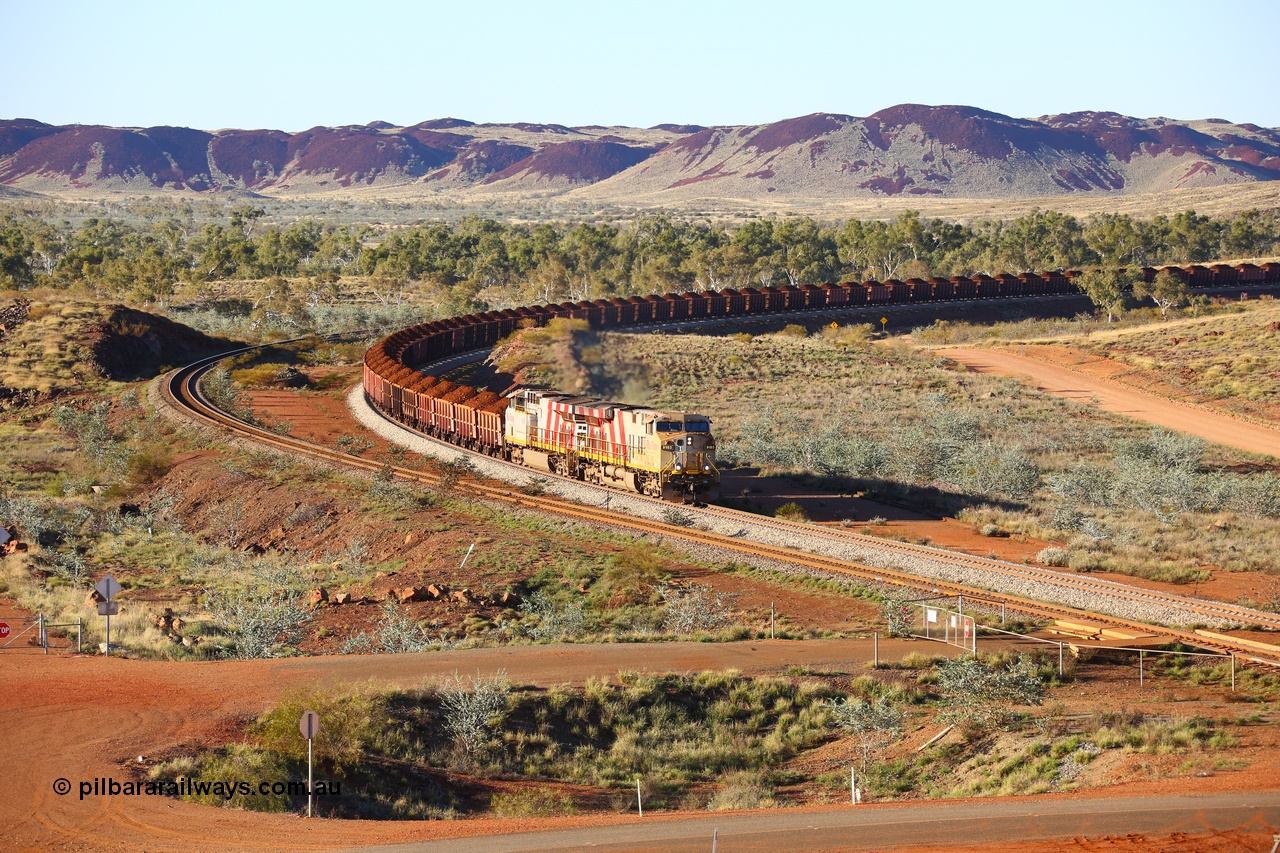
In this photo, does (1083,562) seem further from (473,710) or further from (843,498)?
(473,710)

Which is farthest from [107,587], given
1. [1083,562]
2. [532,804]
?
[1083,562]

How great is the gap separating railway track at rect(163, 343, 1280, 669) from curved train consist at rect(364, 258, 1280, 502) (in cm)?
137

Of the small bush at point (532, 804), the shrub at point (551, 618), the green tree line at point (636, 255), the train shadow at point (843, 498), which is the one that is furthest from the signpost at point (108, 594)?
the green tree line at point (636, 255)

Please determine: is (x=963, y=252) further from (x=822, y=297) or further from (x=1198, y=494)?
(x=1198, y=494)

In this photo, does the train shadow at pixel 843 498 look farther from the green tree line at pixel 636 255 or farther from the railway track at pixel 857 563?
the green tree line at pixel 636 255

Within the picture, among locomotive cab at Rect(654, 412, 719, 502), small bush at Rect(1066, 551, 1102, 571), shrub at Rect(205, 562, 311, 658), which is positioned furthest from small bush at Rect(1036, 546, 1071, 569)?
shrub at Rect(205, 562, 311, 658)

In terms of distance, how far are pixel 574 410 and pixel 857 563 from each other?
558 inches

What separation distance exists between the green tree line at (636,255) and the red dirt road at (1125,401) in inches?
1835

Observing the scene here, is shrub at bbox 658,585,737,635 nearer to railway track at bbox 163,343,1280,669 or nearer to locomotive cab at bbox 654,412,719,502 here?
railway track at bbox 163,343,1280,669

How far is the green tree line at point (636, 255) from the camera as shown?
126m

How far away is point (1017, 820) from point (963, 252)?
131895 mm

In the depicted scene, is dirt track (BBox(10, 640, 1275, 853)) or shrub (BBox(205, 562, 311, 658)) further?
shrub (BBox(205, 562, 311, 658))

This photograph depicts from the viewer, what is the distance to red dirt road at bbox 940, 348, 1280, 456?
61281 millimetres

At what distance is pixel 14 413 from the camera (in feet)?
225
